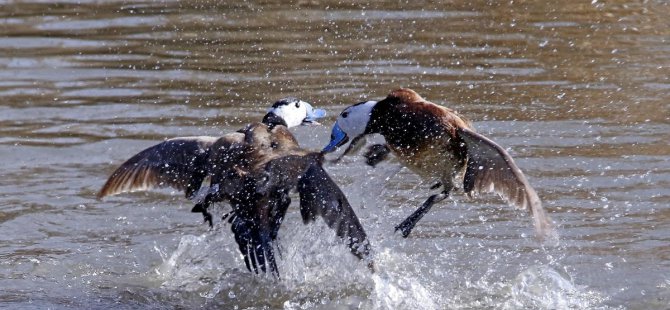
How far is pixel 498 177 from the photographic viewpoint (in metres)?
6.47

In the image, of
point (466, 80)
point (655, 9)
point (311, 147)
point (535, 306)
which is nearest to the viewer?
point (535, 306)

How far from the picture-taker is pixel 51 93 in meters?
10.2

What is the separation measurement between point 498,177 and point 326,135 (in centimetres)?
249

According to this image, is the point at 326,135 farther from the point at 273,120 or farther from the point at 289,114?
the point at 273,120

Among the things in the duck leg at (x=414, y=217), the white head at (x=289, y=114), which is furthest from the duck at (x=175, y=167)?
the duck leg at (x=414, y=217)

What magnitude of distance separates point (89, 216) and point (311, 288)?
1670 millimetres

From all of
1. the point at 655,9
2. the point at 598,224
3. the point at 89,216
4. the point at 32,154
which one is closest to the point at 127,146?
the point at 32,154

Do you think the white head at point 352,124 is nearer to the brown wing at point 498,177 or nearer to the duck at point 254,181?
the duck at point 254,181

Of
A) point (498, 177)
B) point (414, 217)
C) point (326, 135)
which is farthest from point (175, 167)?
point (326, 135)

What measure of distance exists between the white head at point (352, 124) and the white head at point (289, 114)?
0.30 m

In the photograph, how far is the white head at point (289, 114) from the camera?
7.26m

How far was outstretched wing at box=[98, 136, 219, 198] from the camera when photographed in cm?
686

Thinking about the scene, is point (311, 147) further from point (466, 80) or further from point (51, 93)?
point (51, 93)

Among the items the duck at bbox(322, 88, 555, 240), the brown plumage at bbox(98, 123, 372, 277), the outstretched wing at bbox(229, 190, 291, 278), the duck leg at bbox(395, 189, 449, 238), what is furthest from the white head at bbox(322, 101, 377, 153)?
the outstretched wing at bbox(229, 190, 291, 278)
